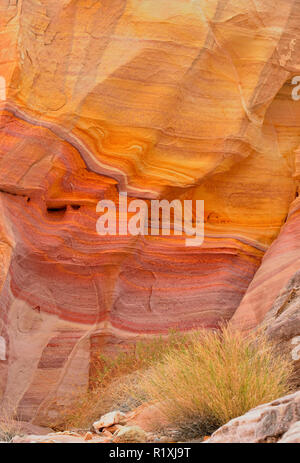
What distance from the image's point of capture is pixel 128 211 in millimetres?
10711

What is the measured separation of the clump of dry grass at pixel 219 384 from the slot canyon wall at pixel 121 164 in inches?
121

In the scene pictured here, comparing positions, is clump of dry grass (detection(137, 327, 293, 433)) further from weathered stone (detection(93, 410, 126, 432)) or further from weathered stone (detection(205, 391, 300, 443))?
weathered stone (detection(205, 391, 300, 443))

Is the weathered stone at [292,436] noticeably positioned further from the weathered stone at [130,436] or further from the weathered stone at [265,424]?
the weathered stone at [130,436]

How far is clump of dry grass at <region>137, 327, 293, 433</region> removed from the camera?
6.36 meters

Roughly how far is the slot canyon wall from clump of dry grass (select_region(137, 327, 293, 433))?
3.06 metres

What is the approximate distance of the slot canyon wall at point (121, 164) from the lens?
32.8 feet

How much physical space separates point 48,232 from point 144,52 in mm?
2870

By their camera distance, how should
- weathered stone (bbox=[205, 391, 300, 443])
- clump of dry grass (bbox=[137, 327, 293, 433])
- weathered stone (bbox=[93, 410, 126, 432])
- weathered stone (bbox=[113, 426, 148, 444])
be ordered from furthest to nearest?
weathered stone (bbox=[93, 410, 126, 432]), clump of dry grass (bbox=[137, 327, 293, 433]), weathered stone (bbox=[113, 426, 148, 444]), weathered stone (bbox=[205, 391, 300, 443])

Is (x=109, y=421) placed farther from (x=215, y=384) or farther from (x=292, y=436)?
(x=292, y=436)

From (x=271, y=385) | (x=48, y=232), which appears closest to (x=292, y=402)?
(x=271, y=385)

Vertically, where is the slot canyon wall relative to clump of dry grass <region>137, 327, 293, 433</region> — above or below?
above

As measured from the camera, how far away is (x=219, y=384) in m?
6.49

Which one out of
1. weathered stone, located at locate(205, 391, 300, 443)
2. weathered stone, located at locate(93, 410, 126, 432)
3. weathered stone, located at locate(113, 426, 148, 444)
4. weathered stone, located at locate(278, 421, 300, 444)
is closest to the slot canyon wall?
weathered stone, located at locate(93, 410, 126, 432)

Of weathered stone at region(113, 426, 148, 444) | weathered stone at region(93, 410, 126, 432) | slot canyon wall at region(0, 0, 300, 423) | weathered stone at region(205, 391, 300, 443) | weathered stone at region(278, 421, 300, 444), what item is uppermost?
slot canyon wall at region(0, 0, 300, 423)
